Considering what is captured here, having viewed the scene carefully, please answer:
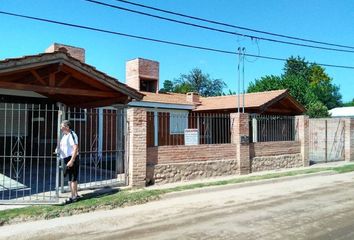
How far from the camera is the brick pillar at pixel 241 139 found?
16.0 metres

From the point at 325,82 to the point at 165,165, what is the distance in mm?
63488

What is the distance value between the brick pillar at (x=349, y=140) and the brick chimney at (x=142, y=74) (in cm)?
1182

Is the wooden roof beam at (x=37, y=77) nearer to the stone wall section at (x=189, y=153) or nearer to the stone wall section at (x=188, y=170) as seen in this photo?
the stone wall section at (x=189, y=153)

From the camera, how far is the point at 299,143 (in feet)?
63.3

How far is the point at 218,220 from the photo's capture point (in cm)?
828

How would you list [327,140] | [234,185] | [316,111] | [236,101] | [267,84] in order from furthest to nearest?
[267,84]
[316,111]
[327,140]
[236,101]
[234,185]

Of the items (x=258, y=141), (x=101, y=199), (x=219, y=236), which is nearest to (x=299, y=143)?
(x=258, y=141)

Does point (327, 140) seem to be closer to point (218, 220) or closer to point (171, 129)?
point (171, 129)

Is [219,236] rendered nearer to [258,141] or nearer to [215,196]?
[215,196]

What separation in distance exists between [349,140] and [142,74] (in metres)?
13.0

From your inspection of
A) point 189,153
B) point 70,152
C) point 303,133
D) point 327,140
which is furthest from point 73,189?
point 327,140

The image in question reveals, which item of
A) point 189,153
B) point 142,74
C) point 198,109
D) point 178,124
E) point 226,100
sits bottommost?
point 189,153

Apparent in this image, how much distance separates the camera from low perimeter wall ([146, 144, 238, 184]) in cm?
1315

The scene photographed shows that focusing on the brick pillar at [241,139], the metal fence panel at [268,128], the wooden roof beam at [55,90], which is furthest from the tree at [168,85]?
the wooden roof beam at [55,90]
